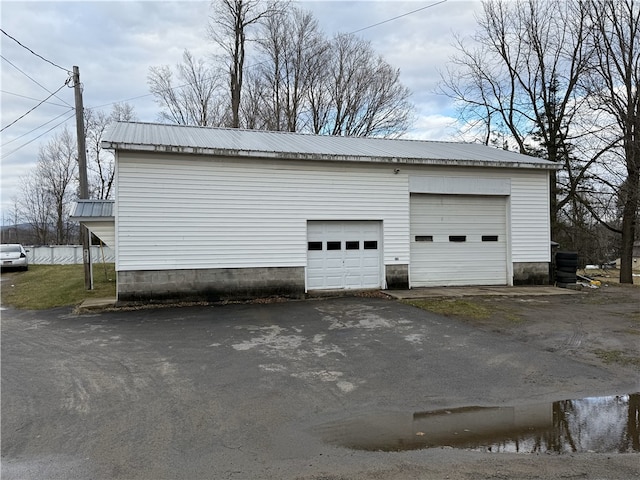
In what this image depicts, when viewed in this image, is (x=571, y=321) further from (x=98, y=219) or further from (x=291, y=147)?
(x=98, y=219)

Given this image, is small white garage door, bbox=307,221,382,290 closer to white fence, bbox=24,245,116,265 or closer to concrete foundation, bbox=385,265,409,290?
concrete foundation, bbox=385,265,409,290

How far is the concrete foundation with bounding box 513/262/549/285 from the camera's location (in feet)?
49.1

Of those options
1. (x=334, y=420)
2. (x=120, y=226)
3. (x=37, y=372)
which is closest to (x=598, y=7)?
(x=120, y=226)

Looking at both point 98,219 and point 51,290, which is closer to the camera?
point 98,219

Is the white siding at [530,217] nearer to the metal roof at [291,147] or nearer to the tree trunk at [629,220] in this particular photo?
the metal roof at [291,147]

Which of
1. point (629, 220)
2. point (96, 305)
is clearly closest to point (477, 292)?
point (96, 305)

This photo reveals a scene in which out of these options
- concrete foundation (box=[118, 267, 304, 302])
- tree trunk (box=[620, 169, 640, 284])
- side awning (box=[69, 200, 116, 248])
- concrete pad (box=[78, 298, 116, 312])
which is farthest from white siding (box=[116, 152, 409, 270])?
tree trunk (box=[620, 169, 640, 284])

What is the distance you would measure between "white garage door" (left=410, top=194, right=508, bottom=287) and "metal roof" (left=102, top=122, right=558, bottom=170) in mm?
1387

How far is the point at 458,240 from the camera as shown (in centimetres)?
1479

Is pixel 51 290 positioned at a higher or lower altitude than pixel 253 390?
higher

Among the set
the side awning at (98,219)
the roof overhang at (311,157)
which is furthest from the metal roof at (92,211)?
the roof overhang at (311,157)

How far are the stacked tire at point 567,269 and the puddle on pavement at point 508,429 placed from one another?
430 inches

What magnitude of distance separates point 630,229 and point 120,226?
21.8 meters

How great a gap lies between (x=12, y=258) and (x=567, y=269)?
26301mm
